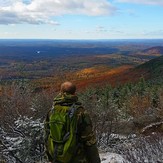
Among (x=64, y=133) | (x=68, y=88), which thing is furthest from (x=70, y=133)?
(x=68, y=88)

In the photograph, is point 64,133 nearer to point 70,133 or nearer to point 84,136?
point 70,133

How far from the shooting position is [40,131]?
815 centimetres

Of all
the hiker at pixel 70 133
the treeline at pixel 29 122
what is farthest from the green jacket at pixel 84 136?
the treeline at pixel 29 122

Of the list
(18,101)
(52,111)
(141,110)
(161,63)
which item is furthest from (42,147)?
(161,63)

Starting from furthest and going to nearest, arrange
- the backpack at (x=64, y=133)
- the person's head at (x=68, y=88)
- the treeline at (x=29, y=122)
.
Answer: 1. the treeline at (x=29, y=122)
2. the person's head at (x=68, y=88)
3. the backpack at (x=64, y=133)

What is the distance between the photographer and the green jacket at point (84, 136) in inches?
178

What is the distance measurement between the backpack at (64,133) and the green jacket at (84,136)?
71 millimetres

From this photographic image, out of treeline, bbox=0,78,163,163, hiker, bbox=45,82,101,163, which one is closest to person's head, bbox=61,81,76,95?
hiker, bbox=45,82,101,163

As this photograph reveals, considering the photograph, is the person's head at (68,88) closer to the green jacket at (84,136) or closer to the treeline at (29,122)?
the green jacket at (84,136)

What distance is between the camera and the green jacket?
4.53 m

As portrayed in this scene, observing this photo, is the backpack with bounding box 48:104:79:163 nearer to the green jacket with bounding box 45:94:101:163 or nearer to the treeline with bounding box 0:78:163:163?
the green jacket with bounding box 45:94:101:163

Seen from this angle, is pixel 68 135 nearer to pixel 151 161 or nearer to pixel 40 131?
pixel 151 161

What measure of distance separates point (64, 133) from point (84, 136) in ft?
0.81

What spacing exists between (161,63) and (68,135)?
155 meters
